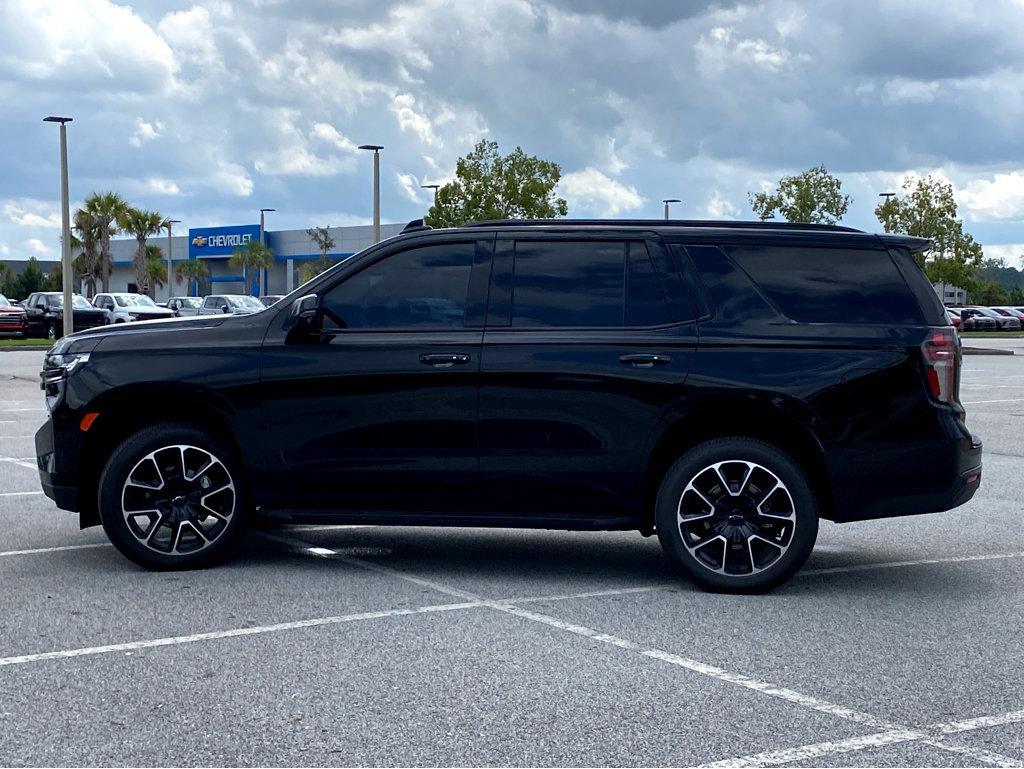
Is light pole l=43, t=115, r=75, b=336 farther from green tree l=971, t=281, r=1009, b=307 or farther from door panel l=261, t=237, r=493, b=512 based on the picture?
green tree l=971, t=281, r=1009, b=307

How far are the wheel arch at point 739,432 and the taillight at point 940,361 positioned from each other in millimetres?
672

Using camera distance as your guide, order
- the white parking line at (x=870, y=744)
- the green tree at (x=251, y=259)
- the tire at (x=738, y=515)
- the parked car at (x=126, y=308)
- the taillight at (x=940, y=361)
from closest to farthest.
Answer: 1. the white parking line at (x=870, y=744)
2. the tire at (x=738, y=515)
3. the taillight at (x=940, y=361)
4. the parked car at (x=126, y=308)
5. the green tree at (x=251, y=259)

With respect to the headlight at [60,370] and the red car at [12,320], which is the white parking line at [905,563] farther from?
the red car at [12,320]

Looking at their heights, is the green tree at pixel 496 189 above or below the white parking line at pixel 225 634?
above

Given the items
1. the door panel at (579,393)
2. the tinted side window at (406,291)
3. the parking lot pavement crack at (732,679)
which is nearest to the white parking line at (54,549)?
the parking lot pavement crack at (732,679)

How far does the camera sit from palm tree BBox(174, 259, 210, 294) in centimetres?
10300

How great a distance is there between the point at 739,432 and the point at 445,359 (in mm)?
1599

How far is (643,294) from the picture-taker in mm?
7277

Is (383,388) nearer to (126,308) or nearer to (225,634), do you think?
(225,634)

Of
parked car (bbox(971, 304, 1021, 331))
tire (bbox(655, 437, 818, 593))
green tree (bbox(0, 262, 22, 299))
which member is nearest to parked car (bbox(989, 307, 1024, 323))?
parked car (bbox(971, 304, 1021, 331))

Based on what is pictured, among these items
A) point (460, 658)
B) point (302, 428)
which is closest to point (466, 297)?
point (302, 428)

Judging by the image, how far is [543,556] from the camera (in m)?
8.16

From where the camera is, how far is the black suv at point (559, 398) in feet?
23.2

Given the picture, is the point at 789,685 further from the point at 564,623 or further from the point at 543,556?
the point at 543,556
